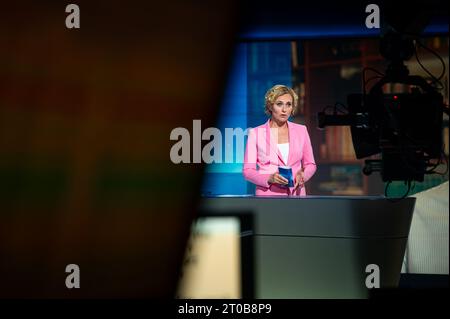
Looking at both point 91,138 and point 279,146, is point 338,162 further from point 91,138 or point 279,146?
point 91,138

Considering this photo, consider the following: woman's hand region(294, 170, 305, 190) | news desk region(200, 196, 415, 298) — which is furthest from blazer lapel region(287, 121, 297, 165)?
news desk region(200, 196, 415, 298)

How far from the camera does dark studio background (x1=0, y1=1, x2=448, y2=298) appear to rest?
3.21 metres

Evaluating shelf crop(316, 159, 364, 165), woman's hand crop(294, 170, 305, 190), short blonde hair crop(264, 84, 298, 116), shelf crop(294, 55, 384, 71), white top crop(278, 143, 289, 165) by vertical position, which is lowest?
woman's hand crop(294, 170, 305, 190)

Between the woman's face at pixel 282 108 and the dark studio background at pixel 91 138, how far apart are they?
0.85 m

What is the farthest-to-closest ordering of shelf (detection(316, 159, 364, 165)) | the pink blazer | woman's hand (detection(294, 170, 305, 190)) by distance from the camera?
shelf (detection(316, 159, 364, 165)) → the pink blazer → woman's hand (detection(294, 170, 305, 190))

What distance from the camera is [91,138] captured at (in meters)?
3.31

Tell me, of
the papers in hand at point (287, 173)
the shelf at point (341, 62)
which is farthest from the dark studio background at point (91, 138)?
the papers in hand at point (287, 173)

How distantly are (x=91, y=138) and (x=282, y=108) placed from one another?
1.29 m

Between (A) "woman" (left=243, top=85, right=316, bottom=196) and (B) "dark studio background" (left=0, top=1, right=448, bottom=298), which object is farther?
(B) "dark studio background" (left=0, top=1, right=448, bottom=298)

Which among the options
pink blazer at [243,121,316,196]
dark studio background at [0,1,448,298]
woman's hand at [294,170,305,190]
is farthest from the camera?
dark studio background at [0,1,448,298]

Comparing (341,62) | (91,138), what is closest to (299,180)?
(91,138)

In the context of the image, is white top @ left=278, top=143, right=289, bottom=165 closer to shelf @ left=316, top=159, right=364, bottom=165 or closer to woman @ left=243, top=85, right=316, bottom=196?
woman @ left=243, top=85, right=316, bottom=196

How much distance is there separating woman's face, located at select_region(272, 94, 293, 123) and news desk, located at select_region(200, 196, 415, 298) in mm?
699
